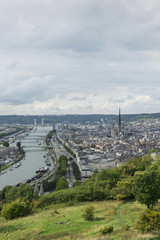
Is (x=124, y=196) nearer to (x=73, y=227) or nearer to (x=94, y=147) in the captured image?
(x=73, y=227)

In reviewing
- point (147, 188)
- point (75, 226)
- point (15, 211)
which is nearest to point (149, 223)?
point (147, 188)

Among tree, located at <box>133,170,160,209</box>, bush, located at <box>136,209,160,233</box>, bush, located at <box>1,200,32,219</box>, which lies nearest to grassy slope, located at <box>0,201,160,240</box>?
bush, located at <box>136,209,160,233</box>

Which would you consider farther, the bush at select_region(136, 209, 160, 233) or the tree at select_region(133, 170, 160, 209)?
the tree at select_region(133, 170, 160, 209)

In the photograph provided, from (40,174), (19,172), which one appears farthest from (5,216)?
(19,172)

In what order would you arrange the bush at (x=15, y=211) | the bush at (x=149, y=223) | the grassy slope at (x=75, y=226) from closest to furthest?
the bush at (x=149, y=223) < the grassy slope at (x=75, y=226) < the bush at (x=15, y=211)

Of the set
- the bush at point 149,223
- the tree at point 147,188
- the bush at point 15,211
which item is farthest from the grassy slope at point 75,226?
the bush at point 15,211

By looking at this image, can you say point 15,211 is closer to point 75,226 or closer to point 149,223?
point 75,226

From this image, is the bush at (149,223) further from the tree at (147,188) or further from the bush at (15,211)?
the bush at (15,211)

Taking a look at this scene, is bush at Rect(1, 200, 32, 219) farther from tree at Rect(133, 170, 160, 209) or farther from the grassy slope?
tree at Rect(133, 170, 160, 209)
